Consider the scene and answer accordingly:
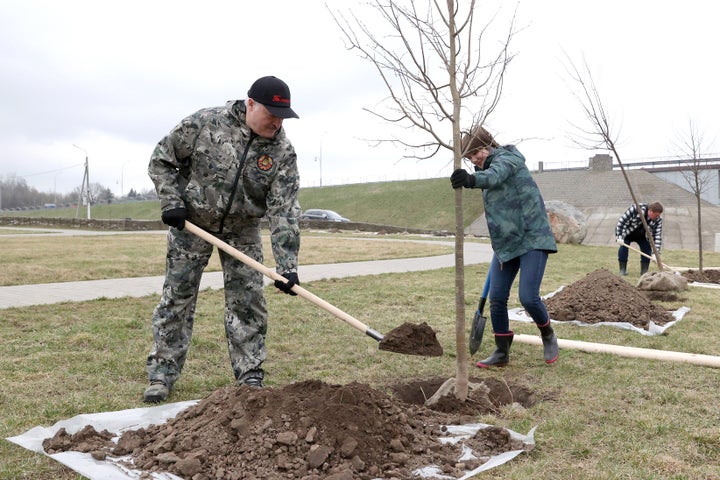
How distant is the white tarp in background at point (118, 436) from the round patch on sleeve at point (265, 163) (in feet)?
5.14

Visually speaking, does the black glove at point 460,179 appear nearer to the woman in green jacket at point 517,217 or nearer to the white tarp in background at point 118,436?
the woman in green jacket at point 517,217

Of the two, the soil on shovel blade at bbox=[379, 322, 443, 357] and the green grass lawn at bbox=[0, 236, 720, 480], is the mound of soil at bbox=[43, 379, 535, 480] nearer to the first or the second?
the green grass lawn at bbox=[0, 236, 720, 480]

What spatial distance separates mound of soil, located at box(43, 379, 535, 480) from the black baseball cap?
64.7 inches

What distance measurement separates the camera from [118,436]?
3.27m

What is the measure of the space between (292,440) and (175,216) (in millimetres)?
1696

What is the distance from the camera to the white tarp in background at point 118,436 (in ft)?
9.12

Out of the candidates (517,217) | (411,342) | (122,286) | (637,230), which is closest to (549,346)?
(517,217)

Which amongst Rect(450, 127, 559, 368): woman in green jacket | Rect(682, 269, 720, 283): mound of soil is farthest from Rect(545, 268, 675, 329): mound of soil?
Rect(682, 269, 720, 283): mound of soil

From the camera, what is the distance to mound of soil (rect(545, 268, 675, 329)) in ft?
23.1

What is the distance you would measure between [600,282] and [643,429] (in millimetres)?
4668

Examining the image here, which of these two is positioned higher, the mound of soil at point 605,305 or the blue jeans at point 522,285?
the blue jeans at point 522,285

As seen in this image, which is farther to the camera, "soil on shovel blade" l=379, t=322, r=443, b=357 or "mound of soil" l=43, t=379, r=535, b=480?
"soil on shovel blade" l=379, t=322, r=443, b=357

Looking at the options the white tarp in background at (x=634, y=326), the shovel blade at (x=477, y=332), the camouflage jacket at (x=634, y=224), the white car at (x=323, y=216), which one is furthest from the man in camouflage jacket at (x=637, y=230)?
the white car at (x=323, y=216)

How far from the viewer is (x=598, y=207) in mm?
39188
